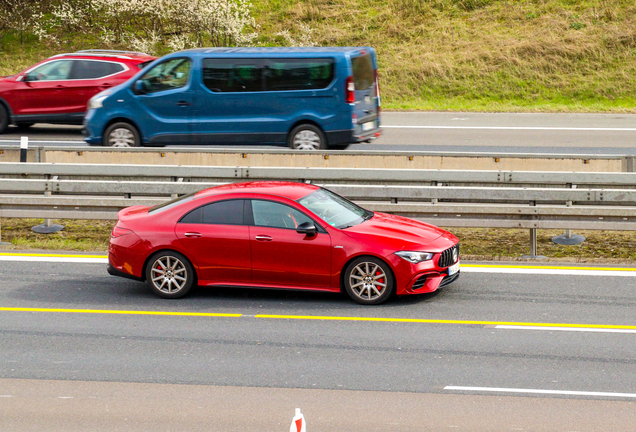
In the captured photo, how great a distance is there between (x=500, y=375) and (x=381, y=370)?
102 cm

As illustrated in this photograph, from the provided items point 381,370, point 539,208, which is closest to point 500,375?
point 381,370

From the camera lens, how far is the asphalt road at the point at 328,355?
6770 mm

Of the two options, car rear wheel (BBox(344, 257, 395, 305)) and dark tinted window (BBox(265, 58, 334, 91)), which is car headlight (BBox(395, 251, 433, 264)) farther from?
dark tinted window (BBox(265, 58, 334, 91))

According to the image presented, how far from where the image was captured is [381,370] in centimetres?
772

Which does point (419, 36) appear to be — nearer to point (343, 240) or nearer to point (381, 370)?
point (343, 240)

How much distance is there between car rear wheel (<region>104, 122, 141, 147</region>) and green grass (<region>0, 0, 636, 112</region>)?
36.4 ft

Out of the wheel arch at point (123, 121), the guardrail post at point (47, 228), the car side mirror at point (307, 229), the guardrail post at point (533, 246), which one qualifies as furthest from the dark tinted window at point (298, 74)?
the car side mirror at point (307, 229)

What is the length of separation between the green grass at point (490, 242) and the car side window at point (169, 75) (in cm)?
332

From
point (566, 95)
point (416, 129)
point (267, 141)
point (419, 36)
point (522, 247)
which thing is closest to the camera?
point (522, 247)

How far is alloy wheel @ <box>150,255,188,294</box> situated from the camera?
33.4ft

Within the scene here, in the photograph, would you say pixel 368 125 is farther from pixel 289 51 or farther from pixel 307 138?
pixel 289 51

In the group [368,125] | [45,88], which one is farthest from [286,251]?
[45,88]

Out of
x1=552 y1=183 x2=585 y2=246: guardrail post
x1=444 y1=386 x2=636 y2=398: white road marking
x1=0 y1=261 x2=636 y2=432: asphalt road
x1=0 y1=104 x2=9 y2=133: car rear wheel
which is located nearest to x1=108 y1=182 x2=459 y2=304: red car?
x1=0 y1=261 x2=636 y2=432: asphalt road

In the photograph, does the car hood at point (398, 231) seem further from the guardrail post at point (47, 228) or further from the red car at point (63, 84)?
the red car at point (63, 84)
